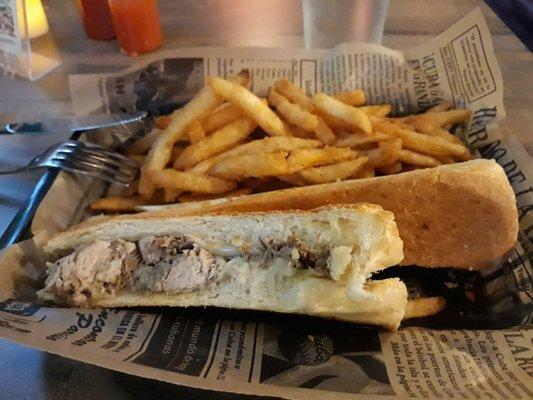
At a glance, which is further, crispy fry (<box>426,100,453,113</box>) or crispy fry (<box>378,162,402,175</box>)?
crispy fry (<box>426,100,453,113</box>)

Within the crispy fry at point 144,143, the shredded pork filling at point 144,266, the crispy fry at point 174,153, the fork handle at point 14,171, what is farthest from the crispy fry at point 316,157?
the fork handle at point 14,171

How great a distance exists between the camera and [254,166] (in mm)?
1621

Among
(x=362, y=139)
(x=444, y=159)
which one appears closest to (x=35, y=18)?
(x=362, y=139)

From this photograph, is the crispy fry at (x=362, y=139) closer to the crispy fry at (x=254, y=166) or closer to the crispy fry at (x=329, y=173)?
the crispy fry at (x=329, y=173)

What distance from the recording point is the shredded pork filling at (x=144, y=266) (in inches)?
53.0

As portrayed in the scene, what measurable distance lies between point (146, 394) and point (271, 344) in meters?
0.35

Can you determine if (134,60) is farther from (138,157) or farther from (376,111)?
(376,111)

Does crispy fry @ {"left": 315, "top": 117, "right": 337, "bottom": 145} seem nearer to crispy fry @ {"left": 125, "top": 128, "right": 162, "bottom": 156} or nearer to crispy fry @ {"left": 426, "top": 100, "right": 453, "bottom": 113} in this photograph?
crispy fry @ {"left": 426, "top": 100, "right": 453, "bottom": 113}

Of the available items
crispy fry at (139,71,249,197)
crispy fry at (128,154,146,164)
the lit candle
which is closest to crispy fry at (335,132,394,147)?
crispy fry at (139,71,249,197)

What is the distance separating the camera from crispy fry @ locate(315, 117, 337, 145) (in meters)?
1.79

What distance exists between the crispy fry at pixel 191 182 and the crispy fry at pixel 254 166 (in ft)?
0.10

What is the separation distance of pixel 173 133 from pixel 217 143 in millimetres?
174

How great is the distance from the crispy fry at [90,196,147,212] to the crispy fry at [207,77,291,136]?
506 mm

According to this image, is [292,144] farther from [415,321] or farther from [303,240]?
[415,321]
